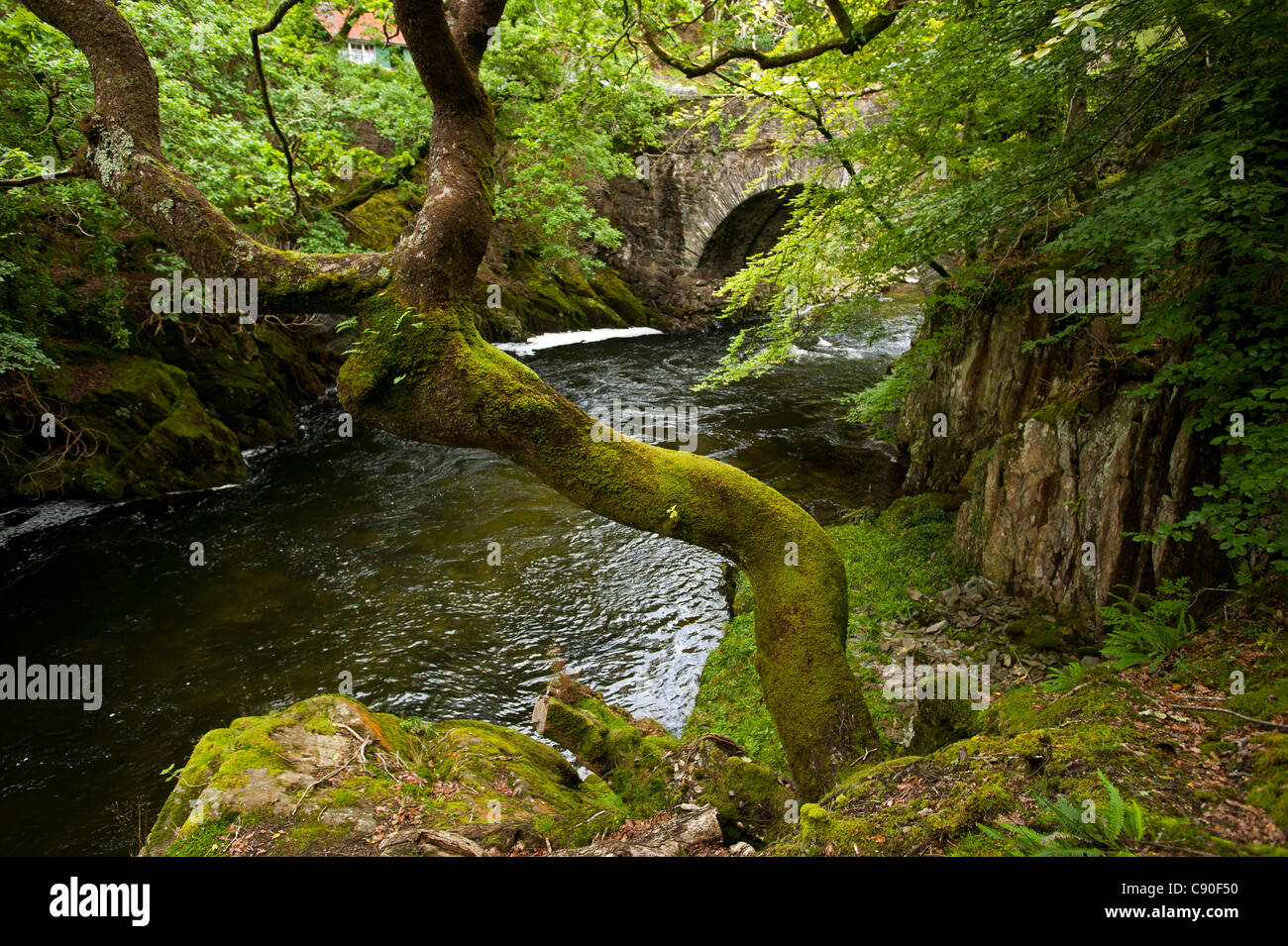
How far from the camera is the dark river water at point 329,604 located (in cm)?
586

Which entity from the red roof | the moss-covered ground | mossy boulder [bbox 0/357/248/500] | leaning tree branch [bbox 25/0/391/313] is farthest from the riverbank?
the red roof

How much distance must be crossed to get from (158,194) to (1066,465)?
755cm

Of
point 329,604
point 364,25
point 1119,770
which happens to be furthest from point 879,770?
point 364,25

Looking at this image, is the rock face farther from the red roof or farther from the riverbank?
the red roof

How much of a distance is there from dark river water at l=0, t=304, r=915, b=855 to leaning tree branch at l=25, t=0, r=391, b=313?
4436 millimetres

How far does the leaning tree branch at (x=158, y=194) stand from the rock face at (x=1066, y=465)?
229 inches

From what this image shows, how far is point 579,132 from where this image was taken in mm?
12141

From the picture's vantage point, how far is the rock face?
15.3 feet

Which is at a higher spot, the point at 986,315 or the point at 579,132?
the point at 579,132

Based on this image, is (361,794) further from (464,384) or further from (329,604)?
(329,604)

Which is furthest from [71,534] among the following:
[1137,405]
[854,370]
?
[854,370]

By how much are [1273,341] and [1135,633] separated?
183 cm

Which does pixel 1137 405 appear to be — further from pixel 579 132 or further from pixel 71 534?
pixel 71 534

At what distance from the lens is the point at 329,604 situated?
26.2ft
